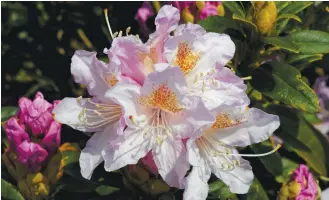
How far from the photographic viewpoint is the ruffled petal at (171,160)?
1579mm

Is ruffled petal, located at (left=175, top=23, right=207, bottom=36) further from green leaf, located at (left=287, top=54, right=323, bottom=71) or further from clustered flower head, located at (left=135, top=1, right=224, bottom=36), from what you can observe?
green leaf, located at (left=287, top=54, right=323, bottom=71)

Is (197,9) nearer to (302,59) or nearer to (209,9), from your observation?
(209,9)

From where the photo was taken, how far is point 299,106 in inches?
69.3

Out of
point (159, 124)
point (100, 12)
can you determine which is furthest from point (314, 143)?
point (100, 12)

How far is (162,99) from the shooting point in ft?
5.19

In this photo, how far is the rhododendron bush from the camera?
1.58 meters

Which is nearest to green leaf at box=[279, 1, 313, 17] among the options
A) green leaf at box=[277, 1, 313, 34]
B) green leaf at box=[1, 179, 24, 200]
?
green leaf at box=[277, 1, 313, 34]

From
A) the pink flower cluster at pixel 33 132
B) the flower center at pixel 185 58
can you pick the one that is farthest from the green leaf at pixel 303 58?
the pink flower cluster at pixel 33 132

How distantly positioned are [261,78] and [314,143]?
1.17ft

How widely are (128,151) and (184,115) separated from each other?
0.48 ft

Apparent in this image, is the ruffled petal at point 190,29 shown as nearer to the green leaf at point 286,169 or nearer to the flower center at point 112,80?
the flower center at point 112,80

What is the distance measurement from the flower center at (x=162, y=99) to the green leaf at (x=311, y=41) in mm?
444

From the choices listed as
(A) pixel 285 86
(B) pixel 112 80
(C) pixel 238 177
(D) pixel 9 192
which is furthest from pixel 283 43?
(D) pixel 9 192

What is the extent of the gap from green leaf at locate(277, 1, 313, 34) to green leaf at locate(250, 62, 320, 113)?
0.10 meters
